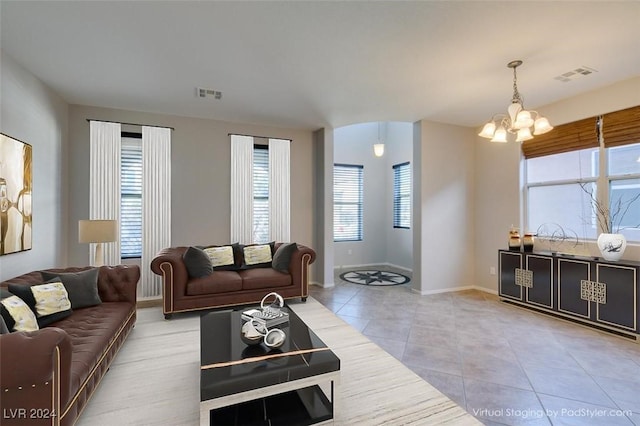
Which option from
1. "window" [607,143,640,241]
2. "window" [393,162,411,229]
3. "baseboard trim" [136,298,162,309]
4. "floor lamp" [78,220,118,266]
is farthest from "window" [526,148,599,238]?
"floor lamp" [78,220,118,266]

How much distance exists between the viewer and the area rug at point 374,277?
226 inches

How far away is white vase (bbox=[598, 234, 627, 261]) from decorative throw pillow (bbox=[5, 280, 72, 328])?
5.66m

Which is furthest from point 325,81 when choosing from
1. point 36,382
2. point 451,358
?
point 36,382

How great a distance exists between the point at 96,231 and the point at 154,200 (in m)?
1.12

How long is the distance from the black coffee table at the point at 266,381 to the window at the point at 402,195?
18.2ft

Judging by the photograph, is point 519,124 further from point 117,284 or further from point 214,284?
point 117,284

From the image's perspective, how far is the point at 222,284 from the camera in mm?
3852

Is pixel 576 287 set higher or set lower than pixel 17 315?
lower

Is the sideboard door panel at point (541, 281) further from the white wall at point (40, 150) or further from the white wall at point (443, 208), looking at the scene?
the white wall at point (40, 150)

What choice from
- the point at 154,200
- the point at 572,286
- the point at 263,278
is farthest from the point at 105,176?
the point at 572,286

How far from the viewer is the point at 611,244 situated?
341cm

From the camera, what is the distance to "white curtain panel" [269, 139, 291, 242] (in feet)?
17.2

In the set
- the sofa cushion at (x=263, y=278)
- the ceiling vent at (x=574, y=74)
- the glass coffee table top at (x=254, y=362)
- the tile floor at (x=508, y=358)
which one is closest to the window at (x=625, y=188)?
the ceiling vent at (x=574, y=74)

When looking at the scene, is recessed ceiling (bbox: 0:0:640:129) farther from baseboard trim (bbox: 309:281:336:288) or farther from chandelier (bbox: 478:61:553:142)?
baseboard trim (bbox: 309:281:336:288)
